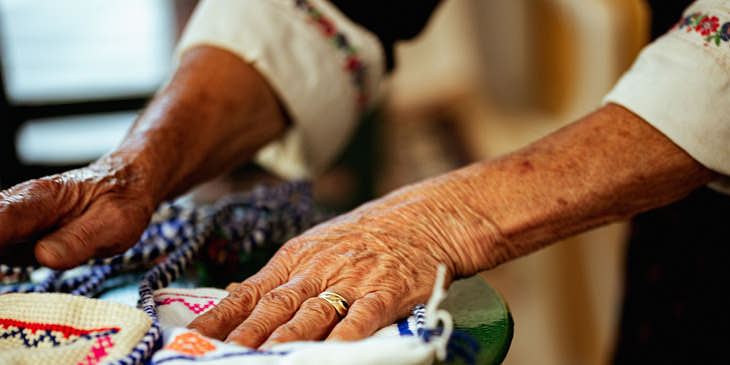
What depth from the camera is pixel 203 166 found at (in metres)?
0.80

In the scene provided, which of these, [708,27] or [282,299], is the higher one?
[708,27]

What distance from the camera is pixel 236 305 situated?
0.48 m

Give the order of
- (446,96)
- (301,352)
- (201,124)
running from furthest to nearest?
(446,96) → (201,124) → (301,352)

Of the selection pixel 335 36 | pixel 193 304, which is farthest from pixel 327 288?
pixel 335 36

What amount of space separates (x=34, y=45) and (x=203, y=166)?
1.96 metres

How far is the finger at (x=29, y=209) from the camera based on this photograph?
1.65ft

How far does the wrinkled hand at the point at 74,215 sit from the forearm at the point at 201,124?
0.03m

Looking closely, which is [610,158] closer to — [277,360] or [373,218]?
[373,218]

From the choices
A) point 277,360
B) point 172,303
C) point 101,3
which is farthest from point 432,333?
point 101,3

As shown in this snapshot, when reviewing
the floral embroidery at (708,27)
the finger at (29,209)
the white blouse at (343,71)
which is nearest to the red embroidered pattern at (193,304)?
the finger at (29,209)

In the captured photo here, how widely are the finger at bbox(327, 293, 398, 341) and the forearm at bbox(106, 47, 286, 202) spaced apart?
0.99 feet

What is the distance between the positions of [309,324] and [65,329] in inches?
6.6

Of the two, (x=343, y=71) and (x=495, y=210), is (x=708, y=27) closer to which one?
(x=495, y=210)

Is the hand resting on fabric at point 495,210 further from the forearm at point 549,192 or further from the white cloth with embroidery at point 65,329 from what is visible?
the white cloth with embroidery at point 65,329
